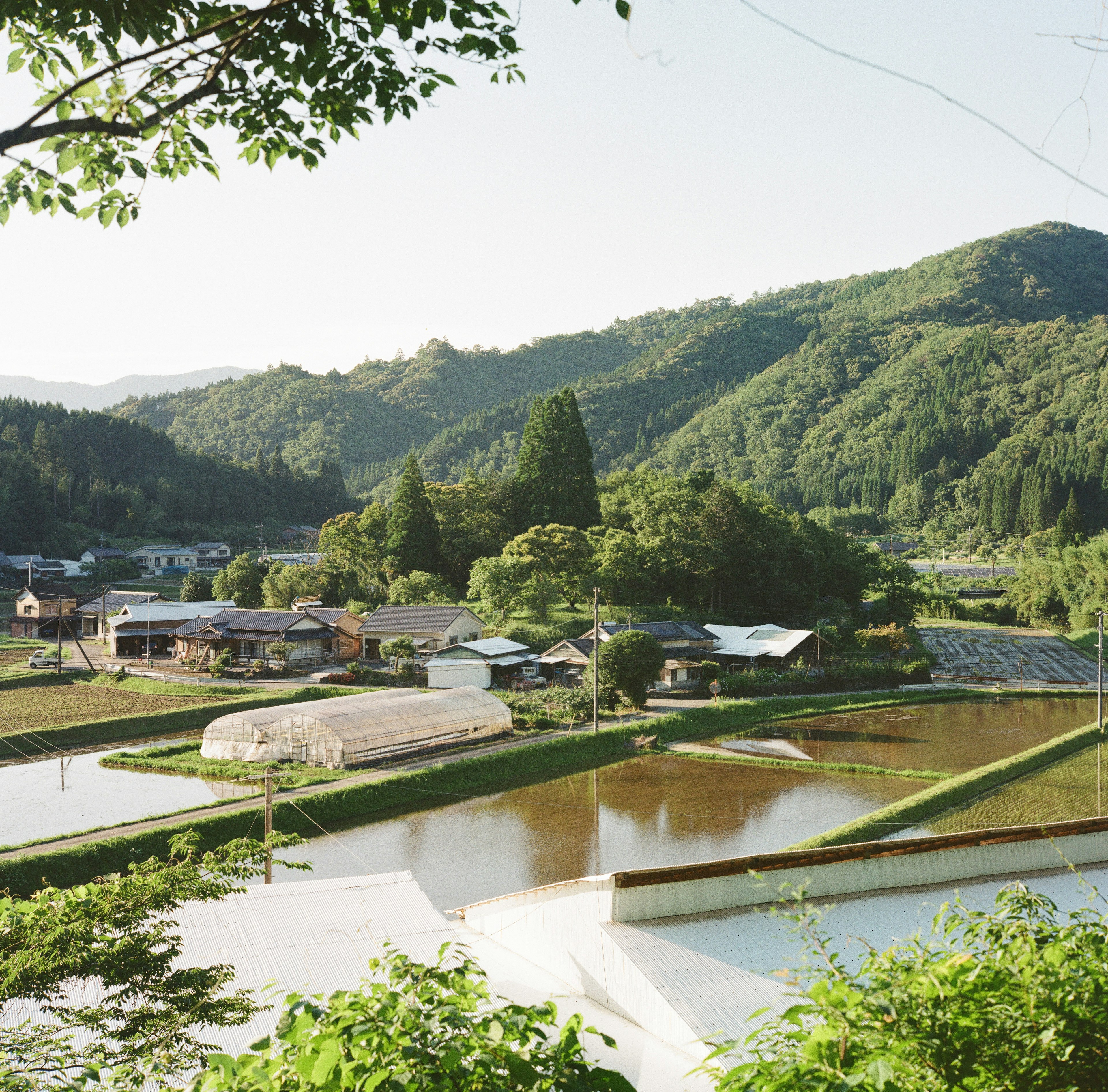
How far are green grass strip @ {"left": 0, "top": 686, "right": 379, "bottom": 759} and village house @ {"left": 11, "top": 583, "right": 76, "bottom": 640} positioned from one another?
14.1m

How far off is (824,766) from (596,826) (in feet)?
20.5

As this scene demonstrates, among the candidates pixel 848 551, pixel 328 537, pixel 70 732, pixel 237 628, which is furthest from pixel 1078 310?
pixel 70 732

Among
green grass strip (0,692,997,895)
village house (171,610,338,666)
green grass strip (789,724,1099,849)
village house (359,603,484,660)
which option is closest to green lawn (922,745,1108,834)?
green grass strip (789,724,1099,849)

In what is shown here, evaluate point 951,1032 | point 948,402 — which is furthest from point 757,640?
point 948,402

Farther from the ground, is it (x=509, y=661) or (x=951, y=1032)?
(x=951, y=1032)

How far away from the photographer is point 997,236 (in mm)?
106875

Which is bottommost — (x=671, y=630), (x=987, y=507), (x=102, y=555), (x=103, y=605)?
(x=671, y=630)

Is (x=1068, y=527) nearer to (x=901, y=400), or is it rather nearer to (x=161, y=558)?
(x=901, y=400)

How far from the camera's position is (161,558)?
5369 centimetres

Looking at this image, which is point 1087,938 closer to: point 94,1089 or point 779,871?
point 94,1089

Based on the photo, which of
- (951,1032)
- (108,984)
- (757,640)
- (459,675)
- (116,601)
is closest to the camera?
(951,1032)

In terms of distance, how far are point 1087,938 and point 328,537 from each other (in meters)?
35.6

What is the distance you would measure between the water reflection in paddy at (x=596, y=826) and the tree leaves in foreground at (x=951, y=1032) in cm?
852

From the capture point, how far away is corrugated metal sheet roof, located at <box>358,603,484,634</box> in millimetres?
27469
